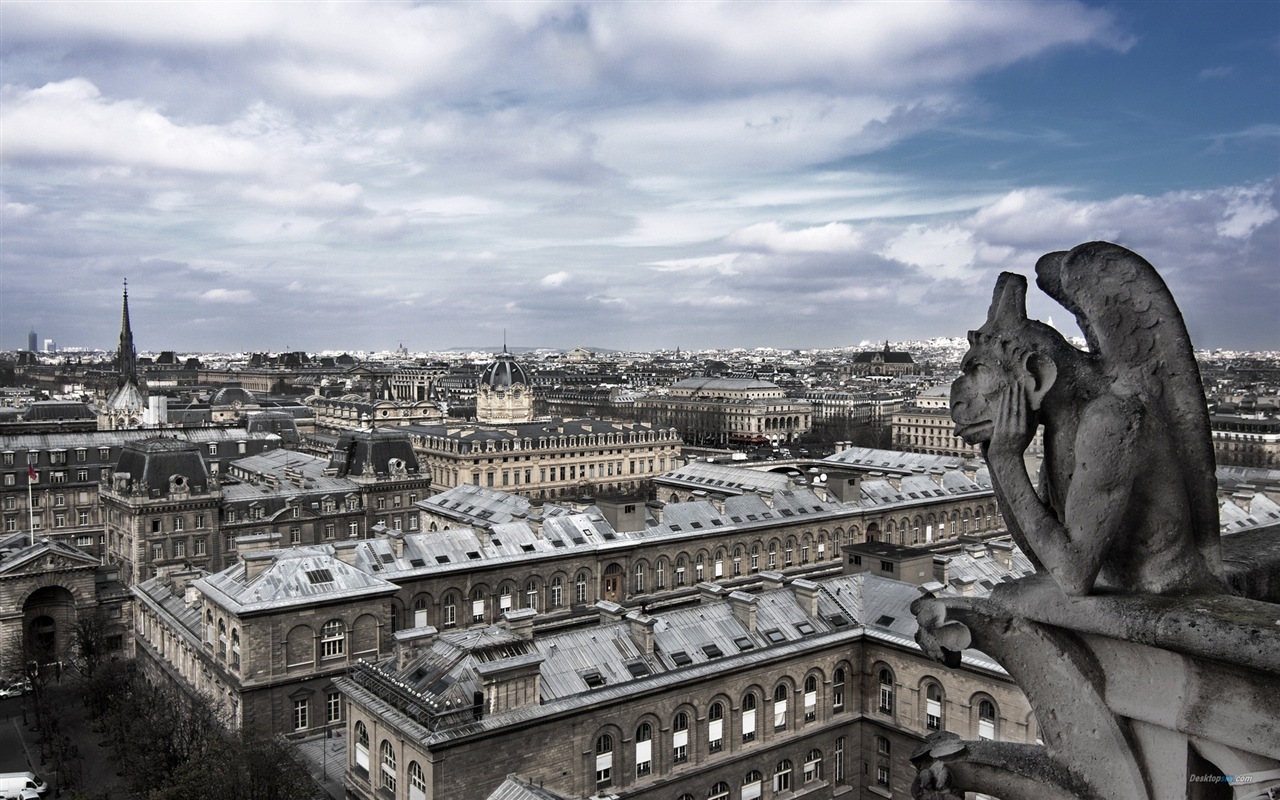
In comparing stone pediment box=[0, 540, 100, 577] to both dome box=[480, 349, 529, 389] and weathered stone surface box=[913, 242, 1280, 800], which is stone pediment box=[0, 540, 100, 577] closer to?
weathered stone surface box=[913, 242, 1280, 800]

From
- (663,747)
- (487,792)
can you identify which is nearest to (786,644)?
(663,747)

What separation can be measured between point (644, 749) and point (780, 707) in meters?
6.93

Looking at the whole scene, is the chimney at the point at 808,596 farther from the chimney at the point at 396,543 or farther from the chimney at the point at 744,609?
the chimney at the point at 396,543

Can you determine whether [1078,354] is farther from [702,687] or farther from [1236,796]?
[702,687]

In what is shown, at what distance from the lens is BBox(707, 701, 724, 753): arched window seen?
36.2 meters

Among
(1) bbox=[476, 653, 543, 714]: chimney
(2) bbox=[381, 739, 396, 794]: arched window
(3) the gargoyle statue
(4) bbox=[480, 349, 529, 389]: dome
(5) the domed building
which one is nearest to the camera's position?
(3) the gargoyle statue

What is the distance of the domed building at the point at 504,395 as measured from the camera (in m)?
165

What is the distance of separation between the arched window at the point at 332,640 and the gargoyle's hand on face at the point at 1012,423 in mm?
44363

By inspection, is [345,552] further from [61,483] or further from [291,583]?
[61,483]

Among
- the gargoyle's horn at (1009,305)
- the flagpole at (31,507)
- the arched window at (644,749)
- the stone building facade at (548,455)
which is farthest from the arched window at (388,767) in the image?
the stone building facade at (548,455)

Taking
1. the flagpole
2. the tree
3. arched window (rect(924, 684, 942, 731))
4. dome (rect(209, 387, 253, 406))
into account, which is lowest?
the tree

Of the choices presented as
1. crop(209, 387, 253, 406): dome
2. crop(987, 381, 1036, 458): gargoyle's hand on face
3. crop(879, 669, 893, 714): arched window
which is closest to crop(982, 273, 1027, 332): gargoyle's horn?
crop(987, 381, 1036, 458): gargoyle's hand on face

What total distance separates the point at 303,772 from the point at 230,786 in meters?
3.08

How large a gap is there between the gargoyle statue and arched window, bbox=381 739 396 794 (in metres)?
29.5
